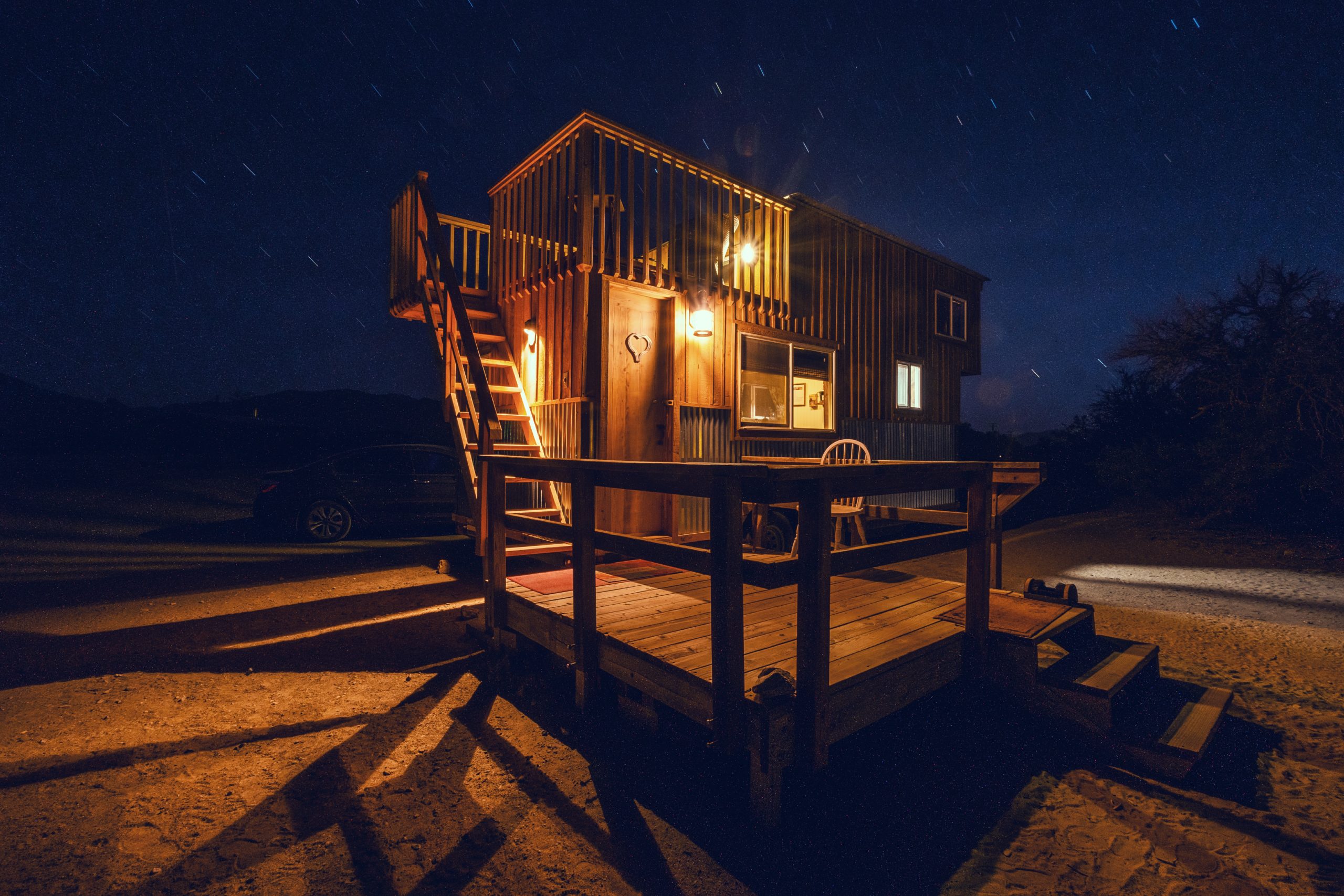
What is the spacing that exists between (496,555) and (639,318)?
3.51 metres

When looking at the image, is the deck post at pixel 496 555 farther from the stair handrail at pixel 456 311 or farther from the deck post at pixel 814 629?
the deck post at pixel 814 629

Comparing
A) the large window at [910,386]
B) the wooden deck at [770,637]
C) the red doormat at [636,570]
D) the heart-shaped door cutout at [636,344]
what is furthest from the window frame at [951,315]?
the red doormat at [636,570]

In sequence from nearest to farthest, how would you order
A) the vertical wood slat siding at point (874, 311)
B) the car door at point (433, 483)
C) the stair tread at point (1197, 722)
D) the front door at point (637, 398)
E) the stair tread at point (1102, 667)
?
the stair tread at point (1197, 722) → the stair tread at point (1102, 667) → the front door at point (637, 398) → the car door at point (433, 483) → the vertical wood slat siding at point (874, 311)

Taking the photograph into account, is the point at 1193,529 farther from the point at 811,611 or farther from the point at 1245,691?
the point at 811,611

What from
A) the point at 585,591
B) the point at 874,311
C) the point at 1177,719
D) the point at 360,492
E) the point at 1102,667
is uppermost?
the point at 874,311

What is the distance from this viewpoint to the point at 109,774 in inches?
100

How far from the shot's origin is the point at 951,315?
1259cm

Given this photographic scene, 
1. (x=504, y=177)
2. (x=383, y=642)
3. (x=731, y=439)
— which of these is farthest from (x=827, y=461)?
(x=504, y=177)

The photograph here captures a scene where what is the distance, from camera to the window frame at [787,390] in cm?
734

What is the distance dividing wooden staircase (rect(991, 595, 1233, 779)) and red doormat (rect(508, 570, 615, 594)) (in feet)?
9.11

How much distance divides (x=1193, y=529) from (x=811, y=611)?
1237cm

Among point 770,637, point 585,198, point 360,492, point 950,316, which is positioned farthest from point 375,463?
point 950,316

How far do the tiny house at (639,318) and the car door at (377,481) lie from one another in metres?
2.06

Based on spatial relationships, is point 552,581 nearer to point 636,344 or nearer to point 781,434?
point 636,344
